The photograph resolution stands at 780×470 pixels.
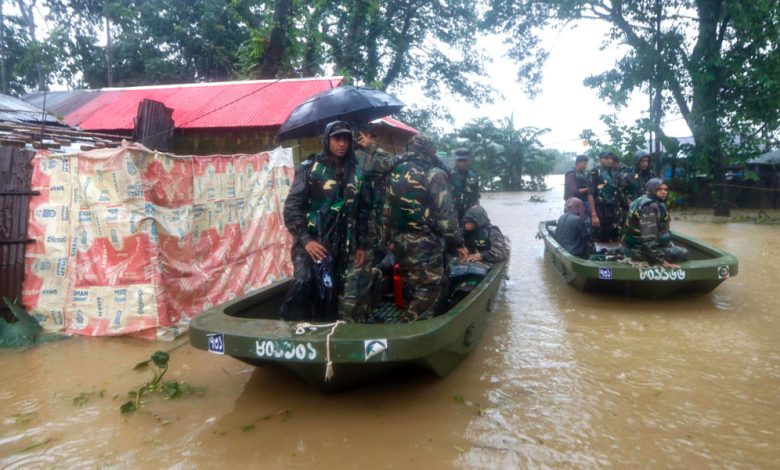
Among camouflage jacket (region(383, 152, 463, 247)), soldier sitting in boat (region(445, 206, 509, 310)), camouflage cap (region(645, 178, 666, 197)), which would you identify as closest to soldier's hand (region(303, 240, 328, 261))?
camouflage jacket (region(383, 152, 463, 247))

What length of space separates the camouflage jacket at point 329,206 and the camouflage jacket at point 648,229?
3.56 m

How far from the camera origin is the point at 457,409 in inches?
137

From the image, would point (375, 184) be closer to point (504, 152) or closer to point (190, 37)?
point (190, 37)

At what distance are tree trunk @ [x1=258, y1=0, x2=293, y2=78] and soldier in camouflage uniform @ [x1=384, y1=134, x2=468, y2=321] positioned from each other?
10589 millimetres

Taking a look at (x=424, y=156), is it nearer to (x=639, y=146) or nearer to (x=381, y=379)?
(x=381, y=379)

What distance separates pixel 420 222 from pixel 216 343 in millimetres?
1729

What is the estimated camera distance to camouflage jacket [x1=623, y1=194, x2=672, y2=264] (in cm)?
567

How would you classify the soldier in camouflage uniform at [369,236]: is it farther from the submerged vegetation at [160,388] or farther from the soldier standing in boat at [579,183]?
the soldier standing in boat at [579,183]

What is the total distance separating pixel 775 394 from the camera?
11.8 ft

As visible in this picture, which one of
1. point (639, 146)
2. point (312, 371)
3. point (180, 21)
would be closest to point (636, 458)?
point (312, 371)

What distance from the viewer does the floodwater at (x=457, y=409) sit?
290 centimetres

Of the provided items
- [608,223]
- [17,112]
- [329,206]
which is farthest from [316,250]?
[17,112]

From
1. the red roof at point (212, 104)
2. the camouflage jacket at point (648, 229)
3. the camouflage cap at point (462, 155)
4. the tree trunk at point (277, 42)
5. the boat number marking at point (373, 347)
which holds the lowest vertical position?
the boat number marking at point (373, 347)

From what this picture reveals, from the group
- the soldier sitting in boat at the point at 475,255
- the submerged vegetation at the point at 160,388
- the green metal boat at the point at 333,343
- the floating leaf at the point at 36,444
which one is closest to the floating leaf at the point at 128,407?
the submerged vegetation at the point at 160,388
